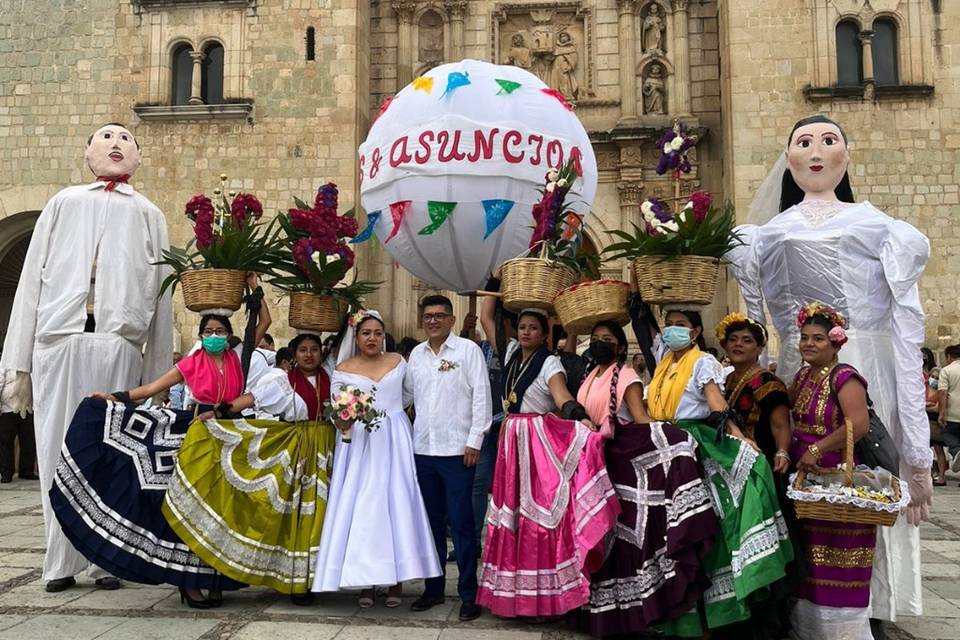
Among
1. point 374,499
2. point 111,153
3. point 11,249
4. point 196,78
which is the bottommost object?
point 374,499

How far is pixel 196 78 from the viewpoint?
14.8 m

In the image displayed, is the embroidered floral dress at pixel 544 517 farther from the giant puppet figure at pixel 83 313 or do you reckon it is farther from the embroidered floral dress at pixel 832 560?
the giant puppet figure at pixel 83 313

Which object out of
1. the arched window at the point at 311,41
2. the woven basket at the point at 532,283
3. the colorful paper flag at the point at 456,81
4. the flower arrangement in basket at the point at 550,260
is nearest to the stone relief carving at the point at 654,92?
the arched window at the point at 311,41

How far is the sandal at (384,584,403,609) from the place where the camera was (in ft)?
15.6

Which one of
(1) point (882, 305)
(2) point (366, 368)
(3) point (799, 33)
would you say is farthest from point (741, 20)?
(2) point (366, 368)

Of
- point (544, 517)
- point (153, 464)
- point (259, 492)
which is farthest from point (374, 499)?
point (153, 464)

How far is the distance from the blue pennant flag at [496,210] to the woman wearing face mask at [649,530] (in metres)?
1.84

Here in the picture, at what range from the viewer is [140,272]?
221 inches

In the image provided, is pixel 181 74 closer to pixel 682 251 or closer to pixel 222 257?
pixel 222 257

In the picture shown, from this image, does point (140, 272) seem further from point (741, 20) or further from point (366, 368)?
point (741, 20)

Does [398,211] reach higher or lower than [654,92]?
lower

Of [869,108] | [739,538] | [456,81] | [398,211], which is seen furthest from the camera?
[869,108]

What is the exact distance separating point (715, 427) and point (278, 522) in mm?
2513

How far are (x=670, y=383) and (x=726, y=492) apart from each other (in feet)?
2.12
